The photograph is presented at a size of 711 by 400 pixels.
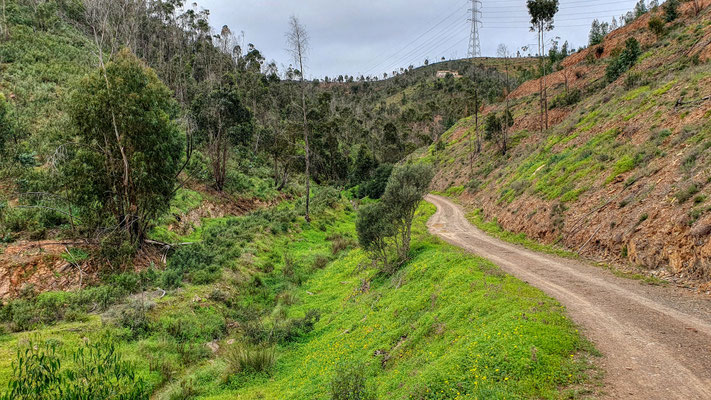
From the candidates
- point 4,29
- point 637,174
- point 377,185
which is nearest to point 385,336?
point 637,174

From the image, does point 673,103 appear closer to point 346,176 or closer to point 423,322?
point 423,322

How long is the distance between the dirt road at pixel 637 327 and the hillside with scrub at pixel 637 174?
52.9 inches

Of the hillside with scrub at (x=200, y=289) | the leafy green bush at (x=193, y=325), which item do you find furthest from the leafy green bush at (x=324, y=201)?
the leafy green bush at (x=193, y=325)

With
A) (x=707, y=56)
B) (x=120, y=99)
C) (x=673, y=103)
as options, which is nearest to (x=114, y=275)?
(x=120, y=99)

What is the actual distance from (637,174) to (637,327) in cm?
1121

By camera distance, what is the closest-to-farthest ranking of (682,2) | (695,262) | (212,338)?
(695,262) < (212,338) < (682,2)

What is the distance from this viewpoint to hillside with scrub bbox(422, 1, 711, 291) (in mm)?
11070

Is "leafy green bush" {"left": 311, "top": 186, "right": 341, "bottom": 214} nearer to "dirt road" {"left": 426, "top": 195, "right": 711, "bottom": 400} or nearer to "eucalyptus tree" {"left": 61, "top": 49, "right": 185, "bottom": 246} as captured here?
"eucalyptus tree" {"left": 61, "top": 49, "right": 185, "bottom": 246}

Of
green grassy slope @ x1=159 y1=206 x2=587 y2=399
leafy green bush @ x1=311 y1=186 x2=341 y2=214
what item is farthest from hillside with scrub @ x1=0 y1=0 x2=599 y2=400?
leafy green bush @ x1=311 y1=186 x2=341 y2=214

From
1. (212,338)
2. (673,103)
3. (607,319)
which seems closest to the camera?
(607,319)

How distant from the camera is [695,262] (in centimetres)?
968

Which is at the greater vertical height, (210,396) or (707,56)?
(707,56)

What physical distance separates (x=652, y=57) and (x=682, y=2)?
65.3 feet

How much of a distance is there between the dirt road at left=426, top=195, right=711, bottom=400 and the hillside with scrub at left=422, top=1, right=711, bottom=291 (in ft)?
4.41
